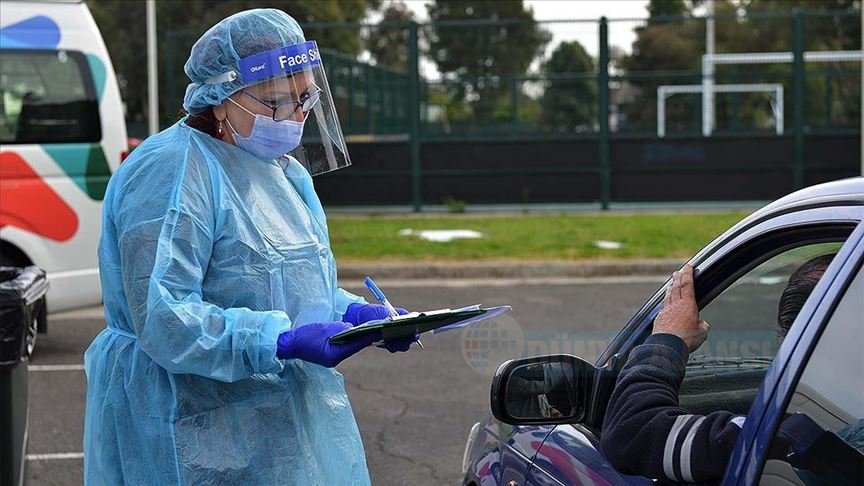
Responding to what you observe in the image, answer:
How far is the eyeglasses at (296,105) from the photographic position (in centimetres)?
289

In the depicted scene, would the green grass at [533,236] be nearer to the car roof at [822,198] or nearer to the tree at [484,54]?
the tree at [484,54]

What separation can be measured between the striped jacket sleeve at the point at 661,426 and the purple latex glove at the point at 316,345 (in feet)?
2.12

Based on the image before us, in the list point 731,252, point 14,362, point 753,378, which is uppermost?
point 731,252

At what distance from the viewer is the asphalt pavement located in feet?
12.2

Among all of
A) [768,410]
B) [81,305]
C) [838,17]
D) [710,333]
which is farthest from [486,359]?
[838,17]

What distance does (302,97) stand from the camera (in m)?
2.96

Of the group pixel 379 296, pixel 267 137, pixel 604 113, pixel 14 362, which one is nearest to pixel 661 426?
pixel 379 296

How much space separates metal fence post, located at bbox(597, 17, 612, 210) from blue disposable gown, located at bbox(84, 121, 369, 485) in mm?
15310

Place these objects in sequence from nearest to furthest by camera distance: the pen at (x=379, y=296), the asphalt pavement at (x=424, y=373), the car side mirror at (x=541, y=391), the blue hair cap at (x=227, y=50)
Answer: the car side mirror at (x=541, y=391) < the blue hair cap at (x=227, y=50) < the pen at (x=379, y=296) < the asphalt pavement at (x=424, y=373)

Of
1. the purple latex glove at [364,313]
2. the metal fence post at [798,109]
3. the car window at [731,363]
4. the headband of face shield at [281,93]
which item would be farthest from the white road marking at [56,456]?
the metal fence post at [798,109]

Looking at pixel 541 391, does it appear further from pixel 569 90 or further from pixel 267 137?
pixel 569 90

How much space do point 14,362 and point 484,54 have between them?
14438 millimetres

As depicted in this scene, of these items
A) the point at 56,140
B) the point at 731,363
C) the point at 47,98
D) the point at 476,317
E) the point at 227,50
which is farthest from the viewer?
the point at 47,98

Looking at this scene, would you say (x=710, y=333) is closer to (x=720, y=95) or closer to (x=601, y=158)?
(x=601, y=158)
